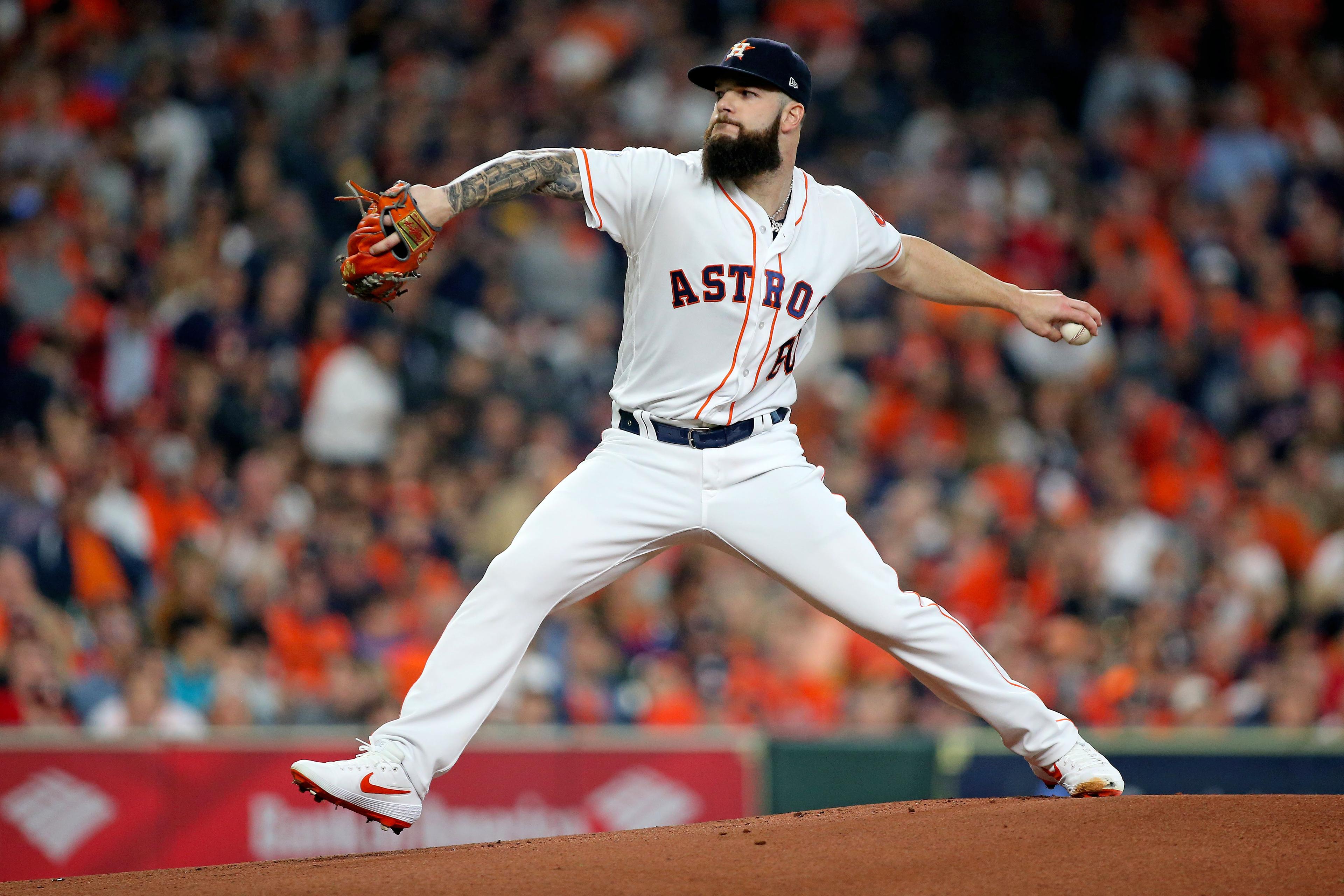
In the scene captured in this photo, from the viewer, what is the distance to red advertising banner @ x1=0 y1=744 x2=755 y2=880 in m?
6.21

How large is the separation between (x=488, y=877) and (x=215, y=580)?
440cm

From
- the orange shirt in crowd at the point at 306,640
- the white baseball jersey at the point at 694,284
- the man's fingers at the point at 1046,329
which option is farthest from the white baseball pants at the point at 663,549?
the orange shirt in crowd at the point at 306,640

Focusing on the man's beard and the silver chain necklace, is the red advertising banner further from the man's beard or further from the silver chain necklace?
the man's beard

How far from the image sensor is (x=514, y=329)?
929 centimetres

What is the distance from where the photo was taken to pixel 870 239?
421cm

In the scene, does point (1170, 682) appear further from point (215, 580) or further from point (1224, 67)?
point (1224, 67)

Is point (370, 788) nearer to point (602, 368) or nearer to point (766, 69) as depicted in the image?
point (766, 69)

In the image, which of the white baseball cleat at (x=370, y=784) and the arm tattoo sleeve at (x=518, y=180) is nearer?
the white baseball cleat at (x=370, y=784)

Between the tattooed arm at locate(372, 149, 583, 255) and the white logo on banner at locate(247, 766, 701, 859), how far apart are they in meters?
3.45

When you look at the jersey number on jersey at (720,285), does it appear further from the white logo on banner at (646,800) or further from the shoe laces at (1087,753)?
the white logo on banner at (646,800)

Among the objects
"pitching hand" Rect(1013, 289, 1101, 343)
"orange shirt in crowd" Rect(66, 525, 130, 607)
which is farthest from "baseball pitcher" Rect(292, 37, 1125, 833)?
"orange shirt in crowd" Rect(66, 525, 130, 607)

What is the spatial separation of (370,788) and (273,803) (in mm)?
3118

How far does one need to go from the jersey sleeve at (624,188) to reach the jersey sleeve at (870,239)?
59cm

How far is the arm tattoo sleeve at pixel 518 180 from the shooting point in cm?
371
